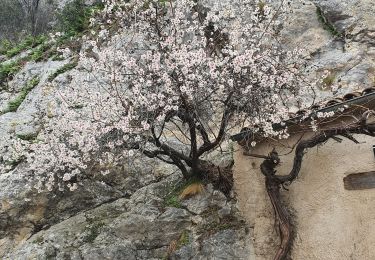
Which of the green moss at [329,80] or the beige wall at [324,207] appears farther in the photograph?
the green moss at [329,80]

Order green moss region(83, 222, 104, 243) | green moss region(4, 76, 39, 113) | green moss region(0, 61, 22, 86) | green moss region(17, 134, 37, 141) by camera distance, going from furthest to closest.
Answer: green moss region(0, 61, 22, 86) < green moss region(4, 76, 39, 113) < green moss region(17, 134, 37, 141) < green moss region(83, 222, 104, 243)

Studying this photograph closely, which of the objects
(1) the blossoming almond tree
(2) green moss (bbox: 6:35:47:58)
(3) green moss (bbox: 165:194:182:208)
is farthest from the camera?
(2) green moss (bbox: 6:35:47:58)

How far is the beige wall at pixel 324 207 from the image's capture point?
7.36 meters

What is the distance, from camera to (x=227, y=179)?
368 inches

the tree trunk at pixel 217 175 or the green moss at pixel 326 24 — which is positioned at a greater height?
the green moss at pixel 326 24

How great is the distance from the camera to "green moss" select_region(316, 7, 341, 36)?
41.3 ft

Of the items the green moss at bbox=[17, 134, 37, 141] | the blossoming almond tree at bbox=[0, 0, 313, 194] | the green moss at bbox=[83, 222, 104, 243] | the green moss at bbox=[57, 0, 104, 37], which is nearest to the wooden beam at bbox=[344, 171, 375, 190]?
the blossoming almond tree at bbox=[0, 0, 313, 194]

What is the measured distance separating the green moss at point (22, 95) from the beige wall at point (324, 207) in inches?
299

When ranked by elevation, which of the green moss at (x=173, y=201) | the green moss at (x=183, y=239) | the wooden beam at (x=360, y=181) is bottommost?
the green moss at (x=183, y=239)

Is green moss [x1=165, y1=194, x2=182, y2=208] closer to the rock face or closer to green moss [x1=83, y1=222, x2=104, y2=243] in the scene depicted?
the rock face

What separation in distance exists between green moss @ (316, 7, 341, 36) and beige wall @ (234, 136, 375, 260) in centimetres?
518

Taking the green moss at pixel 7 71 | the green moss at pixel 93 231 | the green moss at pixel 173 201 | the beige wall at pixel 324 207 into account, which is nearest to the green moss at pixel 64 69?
the green moss at pixel 7 71

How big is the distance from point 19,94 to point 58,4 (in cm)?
964

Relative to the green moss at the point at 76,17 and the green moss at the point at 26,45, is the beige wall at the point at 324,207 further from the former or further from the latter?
the green moss at the point at 26,45
